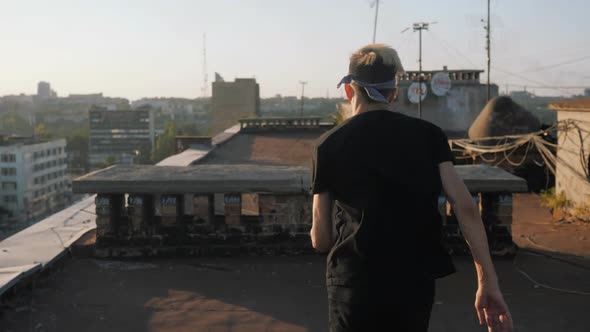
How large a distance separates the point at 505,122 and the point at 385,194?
11.8 meters

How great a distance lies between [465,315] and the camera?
4598 mm

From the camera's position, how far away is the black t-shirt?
95.9 inches

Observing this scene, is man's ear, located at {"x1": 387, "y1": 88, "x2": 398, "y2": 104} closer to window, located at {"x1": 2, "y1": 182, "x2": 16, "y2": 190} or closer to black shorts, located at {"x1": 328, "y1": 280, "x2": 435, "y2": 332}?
black shorts, located at {"x1": 328, "y1": 280, "x2": 435, "y2": 332}

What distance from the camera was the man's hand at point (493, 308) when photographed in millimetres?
2524

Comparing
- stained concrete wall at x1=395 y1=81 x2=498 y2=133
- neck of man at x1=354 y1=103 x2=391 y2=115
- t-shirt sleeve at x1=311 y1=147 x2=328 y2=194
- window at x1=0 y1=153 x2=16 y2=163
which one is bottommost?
window at x1=0 y1=153 x2=16 y2=163

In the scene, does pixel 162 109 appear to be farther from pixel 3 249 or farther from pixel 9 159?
pixel 3 249

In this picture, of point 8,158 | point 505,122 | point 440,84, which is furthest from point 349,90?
point 8,158

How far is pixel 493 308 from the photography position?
255 centimetres

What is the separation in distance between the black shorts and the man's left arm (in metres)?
0.24

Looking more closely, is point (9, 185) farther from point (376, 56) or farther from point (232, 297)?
point (376, 56)

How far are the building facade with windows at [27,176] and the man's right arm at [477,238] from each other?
73.4 metres

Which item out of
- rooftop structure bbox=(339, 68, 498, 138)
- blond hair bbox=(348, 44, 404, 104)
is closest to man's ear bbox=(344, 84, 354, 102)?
blond hair bbox=(348, 44, 404, 104)

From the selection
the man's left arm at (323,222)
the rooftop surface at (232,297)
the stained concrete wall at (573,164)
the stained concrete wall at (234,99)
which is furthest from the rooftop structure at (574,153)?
the stained concrete wall at (234,99)

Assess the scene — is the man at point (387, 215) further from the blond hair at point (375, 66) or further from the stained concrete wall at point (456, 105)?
the stained concrete wall at point (456, 105)
